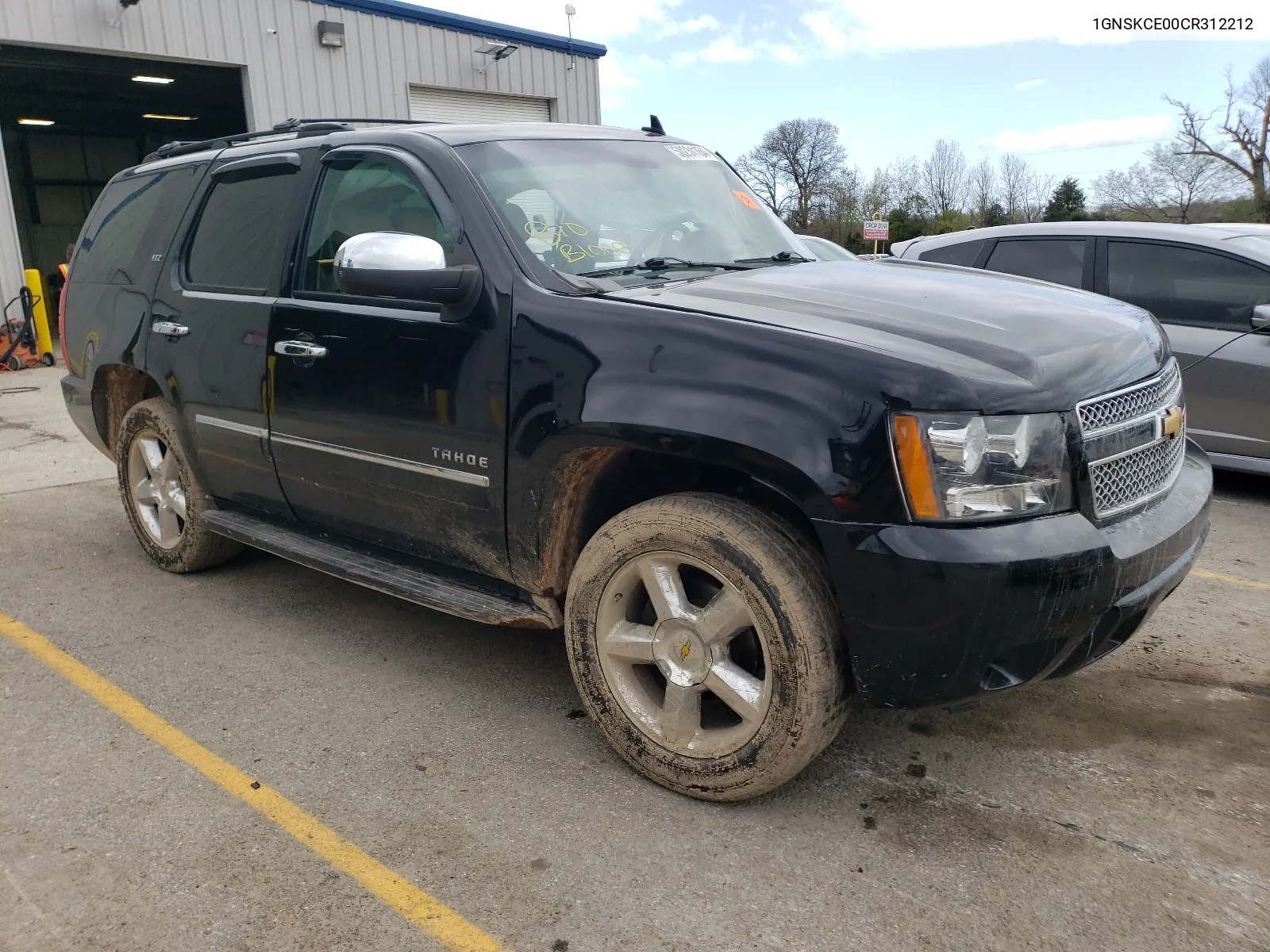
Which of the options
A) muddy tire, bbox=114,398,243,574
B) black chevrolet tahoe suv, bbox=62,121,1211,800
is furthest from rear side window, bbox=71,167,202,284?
muddy tire, bbox=114,398,243,574

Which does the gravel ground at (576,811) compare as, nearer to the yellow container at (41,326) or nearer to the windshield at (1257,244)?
the windshield at (1257,244)

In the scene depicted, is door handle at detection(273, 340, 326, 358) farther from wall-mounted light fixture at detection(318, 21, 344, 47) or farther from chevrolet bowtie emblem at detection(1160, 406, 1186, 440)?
wall-mounted light fixture at detection(318, 21, 344, 47)

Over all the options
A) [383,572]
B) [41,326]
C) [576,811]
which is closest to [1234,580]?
[576,811]

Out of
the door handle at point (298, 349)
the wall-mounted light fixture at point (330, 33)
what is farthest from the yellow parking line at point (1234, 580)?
the wall-mounted light fixture at point (330, 33)

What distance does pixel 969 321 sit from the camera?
2.76 meters

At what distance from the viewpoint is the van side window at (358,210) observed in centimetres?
347

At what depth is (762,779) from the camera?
108 inches

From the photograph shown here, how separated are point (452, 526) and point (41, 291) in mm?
14246

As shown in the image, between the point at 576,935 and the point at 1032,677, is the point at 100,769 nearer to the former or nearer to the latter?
the point at 576,935

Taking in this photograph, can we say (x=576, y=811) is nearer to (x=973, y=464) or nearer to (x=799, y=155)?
(x=973, y=464)

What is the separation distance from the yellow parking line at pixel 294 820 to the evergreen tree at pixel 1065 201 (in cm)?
4150

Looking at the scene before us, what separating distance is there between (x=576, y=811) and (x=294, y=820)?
79cm

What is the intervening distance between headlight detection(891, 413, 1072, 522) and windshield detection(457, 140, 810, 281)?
1.19m

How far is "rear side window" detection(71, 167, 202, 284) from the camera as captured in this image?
15.3 ft
